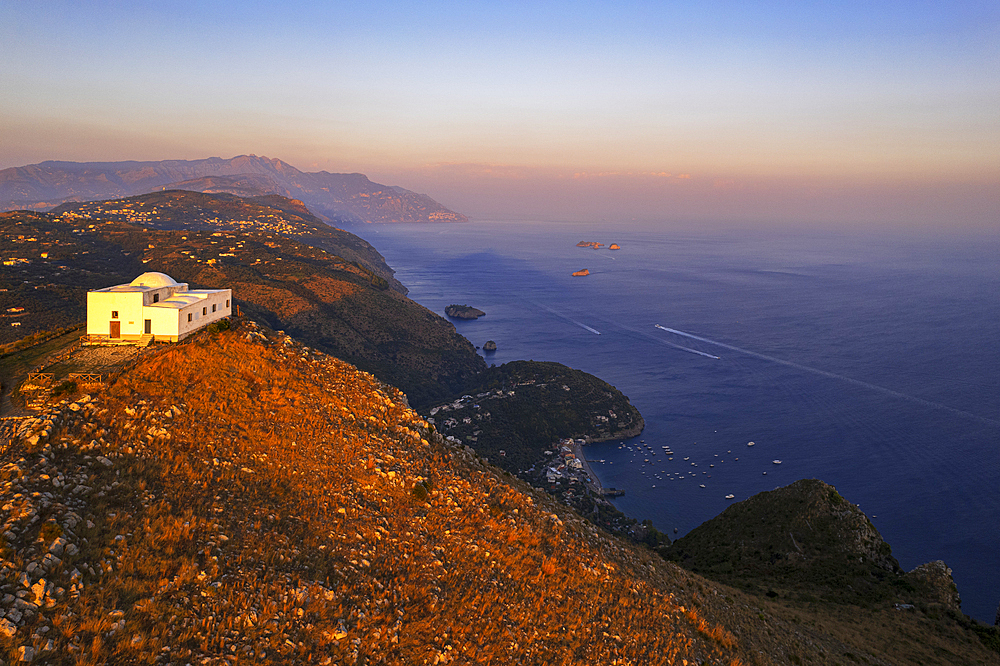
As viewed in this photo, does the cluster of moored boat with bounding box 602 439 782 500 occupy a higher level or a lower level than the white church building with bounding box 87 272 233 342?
lower

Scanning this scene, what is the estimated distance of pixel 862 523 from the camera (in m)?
41.5

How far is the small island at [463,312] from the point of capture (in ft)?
568

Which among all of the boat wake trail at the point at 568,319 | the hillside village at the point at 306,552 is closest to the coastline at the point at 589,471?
the hillside village at the point at 306,552

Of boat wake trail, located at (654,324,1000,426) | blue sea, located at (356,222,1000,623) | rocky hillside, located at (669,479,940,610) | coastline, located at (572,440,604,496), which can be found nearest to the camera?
rocky hillside, located at (669,479,940,610)

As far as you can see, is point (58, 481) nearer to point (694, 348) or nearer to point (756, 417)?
point (756, 417)

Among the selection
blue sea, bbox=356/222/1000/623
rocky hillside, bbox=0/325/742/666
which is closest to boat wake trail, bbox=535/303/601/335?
blue sea, bbox=356/222/1000/623

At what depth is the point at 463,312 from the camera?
175m

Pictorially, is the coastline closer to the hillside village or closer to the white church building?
the hillside village

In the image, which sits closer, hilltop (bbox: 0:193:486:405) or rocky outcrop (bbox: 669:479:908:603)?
rocky outcrop (bbox: 669:479:908:603)

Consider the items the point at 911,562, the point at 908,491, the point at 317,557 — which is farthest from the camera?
the point at 908,491

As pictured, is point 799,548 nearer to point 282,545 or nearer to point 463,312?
point 282,545

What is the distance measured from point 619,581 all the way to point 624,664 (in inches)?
160

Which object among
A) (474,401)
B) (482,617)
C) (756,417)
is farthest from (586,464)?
(482,617)

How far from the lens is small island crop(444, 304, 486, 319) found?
568ft
